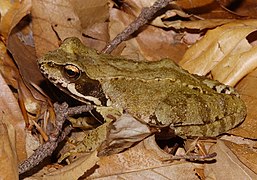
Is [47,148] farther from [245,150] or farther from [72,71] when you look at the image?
[245,150]

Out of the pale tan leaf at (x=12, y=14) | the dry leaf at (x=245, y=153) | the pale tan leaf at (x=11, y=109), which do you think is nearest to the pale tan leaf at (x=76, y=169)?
the pale tan leaf at (x=11, y=109)

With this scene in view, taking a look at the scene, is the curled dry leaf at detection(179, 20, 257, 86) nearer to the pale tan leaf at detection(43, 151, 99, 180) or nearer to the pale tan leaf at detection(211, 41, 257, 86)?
the pale tan leaf at detection(211, 41, 257, 86)

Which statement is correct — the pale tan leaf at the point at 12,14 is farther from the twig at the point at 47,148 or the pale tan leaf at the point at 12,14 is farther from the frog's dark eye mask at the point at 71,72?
the twig at the point at 47,148

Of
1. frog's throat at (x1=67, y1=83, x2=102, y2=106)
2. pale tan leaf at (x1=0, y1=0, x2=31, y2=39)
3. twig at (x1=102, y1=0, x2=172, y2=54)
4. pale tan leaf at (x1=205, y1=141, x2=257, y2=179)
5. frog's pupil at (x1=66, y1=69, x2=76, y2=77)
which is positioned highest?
pale tan leaf at (x1=0, y1=0, x2=31, y2=39)

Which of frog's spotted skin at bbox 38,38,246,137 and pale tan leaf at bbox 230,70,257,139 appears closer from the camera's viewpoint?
frog's spotted skin at bbox 38,38,246,137

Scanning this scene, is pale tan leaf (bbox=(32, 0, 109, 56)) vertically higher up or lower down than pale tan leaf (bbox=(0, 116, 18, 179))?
higher up

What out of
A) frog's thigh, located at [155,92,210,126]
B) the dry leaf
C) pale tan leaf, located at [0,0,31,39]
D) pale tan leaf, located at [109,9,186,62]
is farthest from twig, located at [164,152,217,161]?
pale tan leaf, located at [0,0,31,39]
